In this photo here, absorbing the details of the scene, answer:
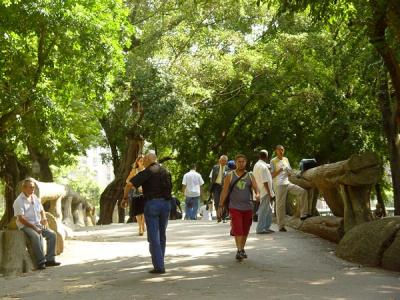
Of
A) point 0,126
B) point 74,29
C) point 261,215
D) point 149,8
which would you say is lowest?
point 261,215

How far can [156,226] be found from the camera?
30.6 ft

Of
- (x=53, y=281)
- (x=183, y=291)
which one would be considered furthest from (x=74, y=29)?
(x=183, y=291)

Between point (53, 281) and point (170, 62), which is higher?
point (170, 62)

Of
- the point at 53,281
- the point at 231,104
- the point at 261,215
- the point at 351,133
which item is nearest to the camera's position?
the point at 53,281

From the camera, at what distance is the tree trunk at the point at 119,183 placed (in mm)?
26125

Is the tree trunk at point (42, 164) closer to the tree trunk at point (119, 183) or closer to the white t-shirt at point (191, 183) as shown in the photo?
the tree trunk at point (119, 183)

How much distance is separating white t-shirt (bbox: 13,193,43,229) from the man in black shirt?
205 cm

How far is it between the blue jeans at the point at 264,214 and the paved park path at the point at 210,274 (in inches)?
19.4

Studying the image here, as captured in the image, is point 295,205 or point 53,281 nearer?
point 53,281

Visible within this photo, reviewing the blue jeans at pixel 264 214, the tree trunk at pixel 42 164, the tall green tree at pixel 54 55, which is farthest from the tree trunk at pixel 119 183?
the blue jeans at pixel 264 214

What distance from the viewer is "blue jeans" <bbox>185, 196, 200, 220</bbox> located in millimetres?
20578

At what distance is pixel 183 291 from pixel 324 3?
17.9 ft

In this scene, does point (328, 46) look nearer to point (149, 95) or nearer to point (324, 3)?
point (149, 95)

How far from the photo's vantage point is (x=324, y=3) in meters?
10.5
